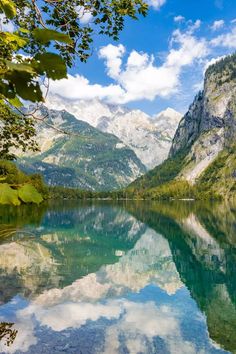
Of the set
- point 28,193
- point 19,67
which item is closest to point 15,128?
point 28,193

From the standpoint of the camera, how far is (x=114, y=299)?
1473 inches

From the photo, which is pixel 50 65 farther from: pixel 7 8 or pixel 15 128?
pixel 15 128

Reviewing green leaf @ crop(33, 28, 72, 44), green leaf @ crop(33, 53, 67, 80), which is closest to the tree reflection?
green leaf @ crop(33, 53, 67, 80)

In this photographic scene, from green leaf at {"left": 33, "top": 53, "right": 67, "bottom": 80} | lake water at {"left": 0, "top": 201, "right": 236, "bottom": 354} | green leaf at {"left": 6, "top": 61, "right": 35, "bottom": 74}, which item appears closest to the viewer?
green leaf at {"left": 6, "top": 61, "right": 35, "bottom": 74}

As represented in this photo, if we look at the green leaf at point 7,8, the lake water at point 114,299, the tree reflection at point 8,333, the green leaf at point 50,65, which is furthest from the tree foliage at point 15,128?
the green leaf at point 50,65

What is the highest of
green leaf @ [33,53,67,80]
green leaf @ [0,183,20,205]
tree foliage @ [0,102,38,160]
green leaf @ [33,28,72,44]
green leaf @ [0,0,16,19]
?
tree foliage @ [0,102,38,160]

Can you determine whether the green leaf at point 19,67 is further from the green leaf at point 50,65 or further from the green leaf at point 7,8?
the green leaf at point 7,8

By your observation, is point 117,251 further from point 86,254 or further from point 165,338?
point 165,338

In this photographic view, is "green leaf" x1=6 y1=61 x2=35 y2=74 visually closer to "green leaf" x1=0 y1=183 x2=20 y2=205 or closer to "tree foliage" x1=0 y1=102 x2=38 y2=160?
"green leaf" x1=0 y1=183 x2=20 y2=205

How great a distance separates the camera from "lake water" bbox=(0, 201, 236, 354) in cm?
2445

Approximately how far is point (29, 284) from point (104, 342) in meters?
14.7

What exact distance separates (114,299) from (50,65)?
36722 millimetres

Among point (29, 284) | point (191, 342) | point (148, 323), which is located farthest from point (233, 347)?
point (29, 284)

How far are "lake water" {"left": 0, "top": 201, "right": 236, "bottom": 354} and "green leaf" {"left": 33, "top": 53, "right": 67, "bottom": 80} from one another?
239cm
